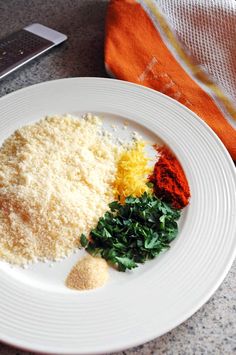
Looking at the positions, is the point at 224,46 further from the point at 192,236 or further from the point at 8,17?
the point at 8,17

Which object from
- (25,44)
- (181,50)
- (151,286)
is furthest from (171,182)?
(25,44)

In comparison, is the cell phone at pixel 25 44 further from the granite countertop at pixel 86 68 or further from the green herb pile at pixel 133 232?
the green herb pile at pixel 133 232

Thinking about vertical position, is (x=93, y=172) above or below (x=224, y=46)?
below

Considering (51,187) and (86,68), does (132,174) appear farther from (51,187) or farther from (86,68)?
(86,68)

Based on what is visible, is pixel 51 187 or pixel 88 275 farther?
pixel 51 187

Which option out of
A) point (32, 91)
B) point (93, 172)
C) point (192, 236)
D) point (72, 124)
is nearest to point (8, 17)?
point (32, 91)

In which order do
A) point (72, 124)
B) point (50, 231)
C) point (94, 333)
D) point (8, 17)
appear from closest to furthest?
point (94, 333)
point (50, 231)
point (72, 124)
point (8, 17)
